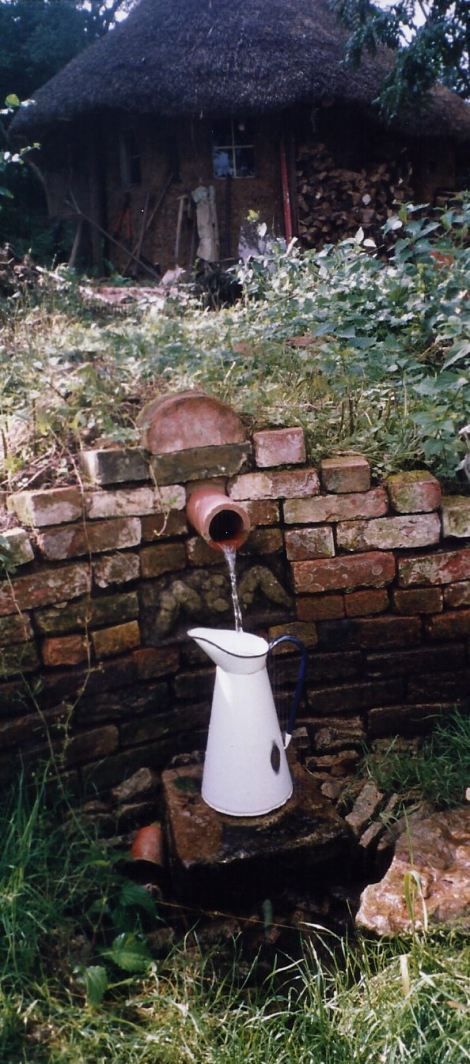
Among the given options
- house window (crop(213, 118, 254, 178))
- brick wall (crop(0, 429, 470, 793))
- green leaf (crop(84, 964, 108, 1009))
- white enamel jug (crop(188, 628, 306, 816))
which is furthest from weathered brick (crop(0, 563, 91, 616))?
house window (crop(213, 118, 254, 178))

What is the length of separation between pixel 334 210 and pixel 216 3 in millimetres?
2880

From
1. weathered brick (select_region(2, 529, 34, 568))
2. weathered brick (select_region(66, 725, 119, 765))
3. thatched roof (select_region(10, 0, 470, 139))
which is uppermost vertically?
thatched roof (select_region(10, 0, 470, 139))

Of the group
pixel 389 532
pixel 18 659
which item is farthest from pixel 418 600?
→ pixel 18 659

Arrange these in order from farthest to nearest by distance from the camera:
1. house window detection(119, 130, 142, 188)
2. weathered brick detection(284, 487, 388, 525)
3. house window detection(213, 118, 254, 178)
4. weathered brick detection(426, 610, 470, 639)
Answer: house window detection(119, 130, 142, 188) < house window detection(213, 118, 254, 178) < weathered brick detection(426, 610, 470, 639) < weathered brick detection(284, 487, 388, 525)

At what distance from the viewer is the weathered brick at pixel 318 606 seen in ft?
8.04

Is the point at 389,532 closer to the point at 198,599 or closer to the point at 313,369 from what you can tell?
the point at 198,599

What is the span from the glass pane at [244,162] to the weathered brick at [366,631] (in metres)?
7.26

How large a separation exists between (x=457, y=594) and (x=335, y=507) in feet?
1.53

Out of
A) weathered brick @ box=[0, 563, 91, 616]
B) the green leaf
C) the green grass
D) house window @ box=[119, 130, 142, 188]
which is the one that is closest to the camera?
the green grass

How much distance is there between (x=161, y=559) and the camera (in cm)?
236

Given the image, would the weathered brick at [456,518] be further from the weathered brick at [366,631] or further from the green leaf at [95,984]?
the green leaf at [95,984]

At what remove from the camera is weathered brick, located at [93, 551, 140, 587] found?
228 centimetres

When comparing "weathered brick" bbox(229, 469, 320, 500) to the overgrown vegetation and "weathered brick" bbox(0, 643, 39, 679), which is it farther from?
"weathered brick" bbox(0, 643, 39, 679)

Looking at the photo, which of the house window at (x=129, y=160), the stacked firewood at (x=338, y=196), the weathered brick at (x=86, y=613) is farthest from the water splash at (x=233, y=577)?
the house window at (x=129, y=160)
